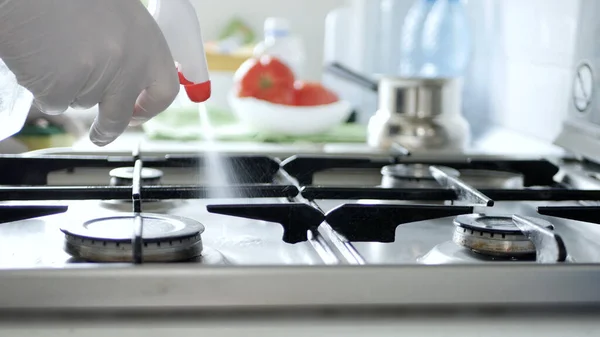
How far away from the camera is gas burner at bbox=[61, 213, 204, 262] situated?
55 centimetres

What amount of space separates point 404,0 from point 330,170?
791 millimetres

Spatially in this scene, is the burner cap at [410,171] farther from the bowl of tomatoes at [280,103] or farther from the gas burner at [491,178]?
the bowl of tomatoes at [280,103]

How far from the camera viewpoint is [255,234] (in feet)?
2.23

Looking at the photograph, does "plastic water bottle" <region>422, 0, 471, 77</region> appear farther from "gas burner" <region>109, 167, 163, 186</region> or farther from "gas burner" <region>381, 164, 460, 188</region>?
"gas burner" <region>109, 167, 163, 186</region>

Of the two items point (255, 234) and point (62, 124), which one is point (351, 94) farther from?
point (255, 234)

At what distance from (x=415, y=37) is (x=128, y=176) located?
922mm

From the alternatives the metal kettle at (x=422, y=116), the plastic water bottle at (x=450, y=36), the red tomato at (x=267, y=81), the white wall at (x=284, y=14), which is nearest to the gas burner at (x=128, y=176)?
the metal kettle at (x=422, y=116)

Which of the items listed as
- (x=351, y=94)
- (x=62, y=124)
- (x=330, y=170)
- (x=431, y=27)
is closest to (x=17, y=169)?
(x=330, y=170)

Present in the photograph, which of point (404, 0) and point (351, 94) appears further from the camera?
point (351, 94)

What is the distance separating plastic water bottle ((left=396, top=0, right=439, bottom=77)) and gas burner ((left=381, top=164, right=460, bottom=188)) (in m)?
0.70

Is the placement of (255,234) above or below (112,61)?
below

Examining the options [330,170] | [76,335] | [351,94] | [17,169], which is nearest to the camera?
[76,335]

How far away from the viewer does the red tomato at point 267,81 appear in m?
1.46

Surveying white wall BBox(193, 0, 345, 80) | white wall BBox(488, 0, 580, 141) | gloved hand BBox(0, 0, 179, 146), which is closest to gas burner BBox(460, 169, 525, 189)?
white wall BBox(488, 0, 580, 141)
